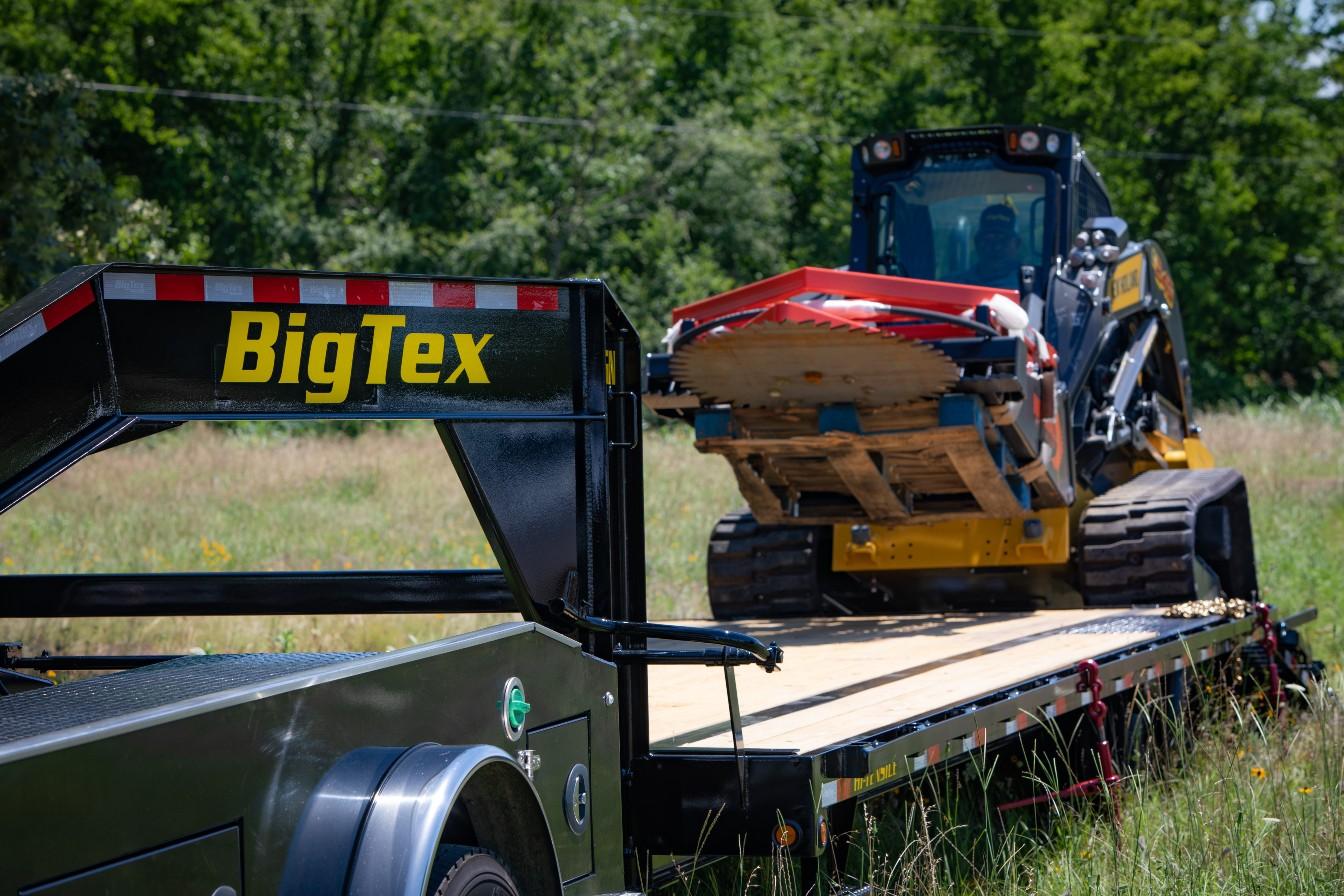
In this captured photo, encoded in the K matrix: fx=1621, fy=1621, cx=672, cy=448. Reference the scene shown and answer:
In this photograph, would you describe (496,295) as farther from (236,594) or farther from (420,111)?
(420,111)

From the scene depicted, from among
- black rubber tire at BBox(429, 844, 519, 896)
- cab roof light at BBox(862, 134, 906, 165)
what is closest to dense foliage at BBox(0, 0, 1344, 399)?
cab roof light at BBox(862, 134, 906, 165)

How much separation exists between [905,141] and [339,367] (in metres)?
6.67

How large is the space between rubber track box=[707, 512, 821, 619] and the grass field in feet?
6.04

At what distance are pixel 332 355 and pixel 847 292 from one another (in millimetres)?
4337

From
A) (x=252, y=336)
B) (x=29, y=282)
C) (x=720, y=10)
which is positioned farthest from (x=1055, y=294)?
(x=720, y=10)

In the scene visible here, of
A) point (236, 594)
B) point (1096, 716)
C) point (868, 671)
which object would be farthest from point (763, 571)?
point (236, 594)

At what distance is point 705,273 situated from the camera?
3259 centimetres

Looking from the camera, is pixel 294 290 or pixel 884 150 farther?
pixel 884 150

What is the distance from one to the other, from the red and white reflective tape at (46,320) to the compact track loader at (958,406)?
4055mm

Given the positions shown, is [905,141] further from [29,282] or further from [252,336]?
[29,282]

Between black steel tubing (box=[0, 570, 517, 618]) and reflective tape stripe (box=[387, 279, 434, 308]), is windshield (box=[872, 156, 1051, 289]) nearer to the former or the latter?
black steel tubing (box=[0, 570, 517, 618])

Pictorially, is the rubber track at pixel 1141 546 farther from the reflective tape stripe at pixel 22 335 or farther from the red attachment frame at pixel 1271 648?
the reflective tape stripe at pixel 22 335

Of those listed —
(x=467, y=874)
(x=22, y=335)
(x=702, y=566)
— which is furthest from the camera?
(x=702, y=566)

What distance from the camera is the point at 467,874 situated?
3105 mm
